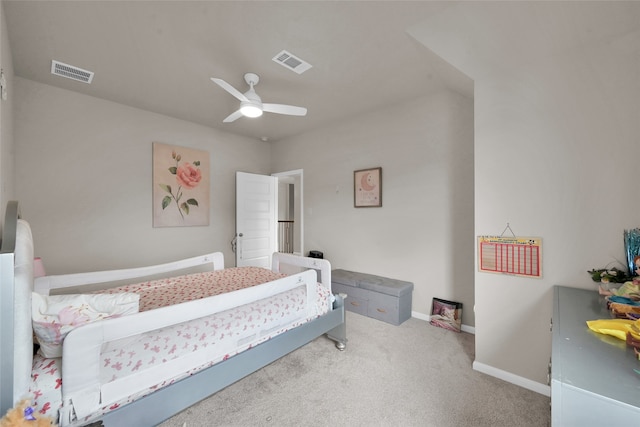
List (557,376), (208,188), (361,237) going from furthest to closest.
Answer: (208,188), (361,237), (557,376)

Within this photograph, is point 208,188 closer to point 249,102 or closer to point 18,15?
A: point 249,102

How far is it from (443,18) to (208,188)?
3.38m

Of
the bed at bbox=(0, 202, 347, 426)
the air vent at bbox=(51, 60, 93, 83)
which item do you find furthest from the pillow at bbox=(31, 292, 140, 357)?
the air vent at bbox=(51, 60, 93, 83)

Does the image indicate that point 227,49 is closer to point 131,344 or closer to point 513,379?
point 131,344

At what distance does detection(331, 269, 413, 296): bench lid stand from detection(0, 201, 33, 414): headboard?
2.65 m

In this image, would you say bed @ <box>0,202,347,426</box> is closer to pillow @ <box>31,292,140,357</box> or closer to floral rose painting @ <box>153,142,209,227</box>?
pillow @ <box>31,292,140,357</box>

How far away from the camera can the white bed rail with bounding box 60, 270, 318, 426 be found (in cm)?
104

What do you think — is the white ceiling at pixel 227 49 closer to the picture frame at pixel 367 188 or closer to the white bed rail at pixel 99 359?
the picture frame at pixel 367 188

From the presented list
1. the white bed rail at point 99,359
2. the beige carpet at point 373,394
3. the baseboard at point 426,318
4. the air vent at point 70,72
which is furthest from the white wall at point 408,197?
the air vent at point 70,72

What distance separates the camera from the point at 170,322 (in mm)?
1258

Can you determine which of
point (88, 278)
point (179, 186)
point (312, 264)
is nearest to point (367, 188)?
point (312, 264)

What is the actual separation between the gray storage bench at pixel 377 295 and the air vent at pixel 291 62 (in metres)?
2.36

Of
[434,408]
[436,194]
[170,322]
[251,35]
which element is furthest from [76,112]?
[434,408]

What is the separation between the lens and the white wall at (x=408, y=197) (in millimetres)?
2666
